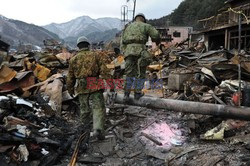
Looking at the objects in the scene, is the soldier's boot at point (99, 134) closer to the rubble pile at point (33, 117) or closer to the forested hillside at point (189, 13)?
the rubble pile at point (33, 117)

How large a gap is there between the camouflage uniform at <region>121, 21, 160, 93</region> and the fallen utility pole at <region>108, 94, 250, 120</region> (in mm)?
422

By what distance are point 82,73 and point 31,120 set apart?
1.85 meters

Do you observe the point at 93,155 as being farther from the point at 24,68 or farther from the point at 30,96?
the point at 24,68

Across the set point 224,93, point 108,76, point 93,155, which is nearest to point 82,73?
point 108,76

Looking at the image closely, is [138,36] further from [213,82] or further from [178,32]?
[178,32]

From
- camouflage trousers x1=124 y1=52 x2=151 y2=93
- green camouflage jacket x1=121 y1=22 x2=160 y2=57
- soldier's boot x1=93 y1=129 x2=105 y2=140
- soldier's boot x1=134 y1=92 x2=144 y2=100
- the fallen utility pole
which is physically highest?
green camouflage jacket x1=121 y1=22 x2=160 y2=57

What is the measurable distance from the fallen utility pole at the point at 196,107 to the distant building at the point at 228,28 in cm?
1449

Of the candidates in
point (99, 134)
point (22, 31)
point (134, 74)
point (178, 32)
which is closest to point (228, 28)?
point (134, 74)

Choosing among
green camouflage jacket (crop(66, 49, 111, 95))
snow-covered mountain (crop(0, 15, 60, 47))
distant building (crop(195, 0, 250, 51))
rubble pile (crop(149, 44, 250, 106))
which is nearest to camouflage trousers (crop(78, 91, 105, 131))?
green camouflage jacket (crop(66, 49, 111, 95))

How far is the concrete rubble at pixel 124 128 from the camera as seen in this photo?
4.54 meters

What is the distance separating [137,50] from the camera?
5.85m

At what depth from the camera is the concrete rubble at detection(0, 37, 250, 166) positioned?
454 cm

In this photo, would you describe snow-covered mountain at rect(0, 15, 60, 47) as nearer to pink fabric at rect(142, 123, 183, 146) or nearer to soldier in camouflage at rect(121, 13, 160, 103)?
soldier in camouflage at rect(121, 13, 160, 103)

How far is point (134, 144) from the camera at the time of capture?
17.8 feet
